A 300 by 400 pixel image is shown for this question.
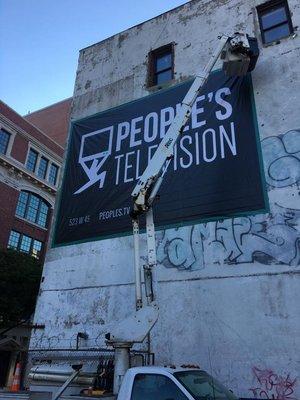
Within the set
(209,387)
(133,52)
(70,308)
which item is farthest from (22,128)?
(209,387)

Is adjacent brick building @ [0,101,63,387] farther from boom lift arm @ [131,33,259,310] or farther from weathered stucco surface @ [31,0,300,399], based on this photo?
boom lift arm @ [131,33,259,310]

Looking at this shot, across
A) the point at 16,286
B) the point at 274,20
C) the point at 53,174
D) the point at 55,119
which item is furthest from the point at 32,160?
the point at 274,20

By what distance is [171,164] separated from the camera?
488 inches

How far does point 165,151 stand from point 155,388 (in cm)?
532

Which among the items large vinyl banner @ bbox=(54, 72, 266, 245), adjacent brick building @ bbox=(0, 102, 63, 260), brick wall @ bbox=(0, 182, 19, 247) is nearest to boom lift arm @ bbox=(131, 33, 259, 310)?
large vinyl banner @ bbox=(54, 72, 266, 245)

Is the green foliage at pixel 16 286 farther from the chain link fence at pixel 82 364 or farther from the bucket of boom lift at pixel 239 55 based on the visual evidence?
the bucket of boom lift at pixel 239 55

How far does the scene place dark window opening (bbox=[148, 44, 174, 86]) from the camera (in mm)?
14922

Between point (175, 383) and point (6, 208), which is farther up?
point (6, 208)

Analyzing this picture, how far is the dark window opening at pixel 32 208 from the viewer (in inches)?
1366

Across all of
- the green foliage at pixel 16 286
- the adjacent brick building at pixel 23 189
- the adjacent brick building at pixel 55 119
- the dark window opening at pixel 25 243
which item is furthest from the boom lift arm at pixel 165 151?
the adjacent brick building at pixel 55 119

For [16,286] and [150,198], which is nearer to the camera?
[150,198]

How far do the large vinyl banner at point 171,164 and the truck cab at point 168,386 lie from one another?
5447 millimetres

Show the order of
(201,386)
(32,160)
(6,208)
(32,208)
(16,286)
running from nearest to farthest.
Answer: (201,386) < (16,286) < (6,208) < (32,208) < (32,160)

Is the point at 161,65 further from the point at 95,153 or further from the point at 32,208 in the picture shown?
the point at 32,208
